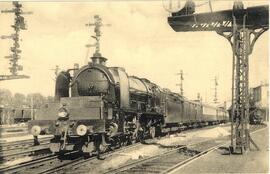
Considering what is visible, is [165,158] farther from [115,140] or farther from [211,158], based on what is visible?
[115,140]

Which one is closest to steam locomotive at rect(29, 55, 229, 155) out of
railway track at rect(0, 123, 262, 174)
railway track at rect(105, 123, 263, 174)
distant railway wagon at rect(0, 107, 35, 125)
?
railway track at rect(0, 123, 262, 174)

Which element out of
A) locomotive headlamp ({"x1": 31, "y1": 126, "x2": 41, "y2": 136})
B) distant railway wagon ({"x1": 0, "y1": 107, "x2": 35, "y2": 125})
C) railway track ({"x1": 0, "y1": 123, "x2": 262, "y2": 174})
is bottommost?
railway track ({"x1": 0, "y1": 123, "x2": 262, "y2": 174})

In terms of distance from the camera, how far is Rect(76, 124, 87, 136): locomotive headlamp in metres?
11.1

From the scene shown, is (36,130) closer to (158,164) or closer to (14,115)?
(158,164)

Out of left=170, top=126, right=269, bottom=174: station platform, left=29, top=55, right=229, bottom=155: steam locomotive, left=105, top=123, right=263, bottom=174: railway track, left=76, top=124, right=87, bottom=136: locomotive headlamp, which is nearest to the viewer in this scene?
left=170, top=126, right=269, bottom=174: station platform

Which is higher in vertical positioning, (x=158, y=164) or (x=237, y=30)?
(x=237, y=30)

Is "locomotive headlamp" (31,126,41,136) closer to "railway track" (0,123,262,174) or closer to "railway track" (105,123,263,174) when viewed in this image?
"railway track" (0,123,262,174)

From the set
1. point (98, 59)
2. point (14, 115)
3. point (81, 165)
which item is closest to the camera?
point (81, 165)

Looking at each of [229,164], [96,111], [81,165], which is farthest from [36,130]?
[229,164]

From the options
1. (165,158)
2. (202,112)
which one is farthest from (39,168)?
(202,112)

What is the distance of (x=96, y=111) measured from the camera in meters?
11.6

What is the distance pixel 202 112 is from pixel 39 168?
83.2ft

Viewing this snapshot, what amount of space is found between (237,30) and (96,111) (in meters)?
4.90

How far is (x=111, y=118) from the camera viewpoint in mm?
12172
